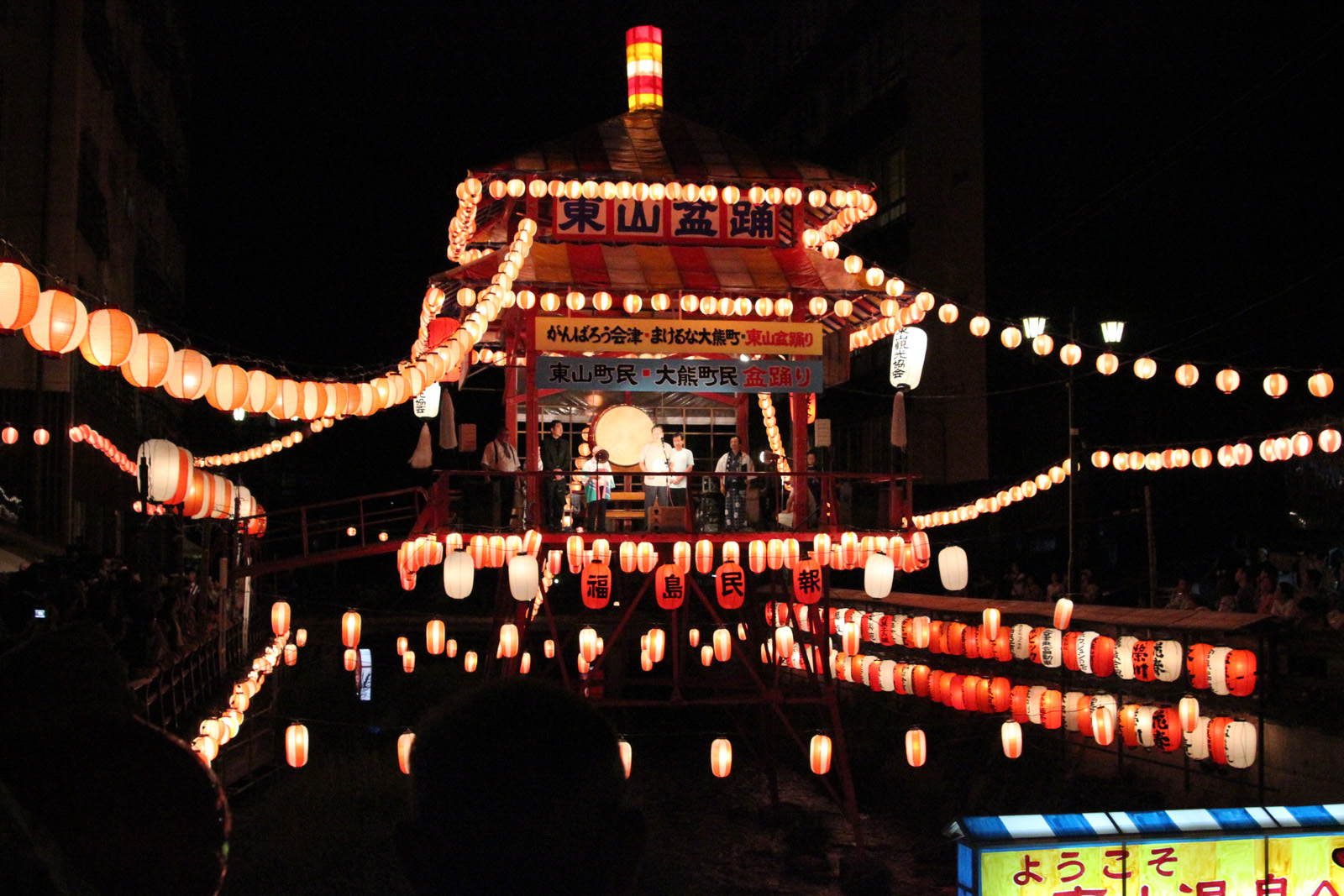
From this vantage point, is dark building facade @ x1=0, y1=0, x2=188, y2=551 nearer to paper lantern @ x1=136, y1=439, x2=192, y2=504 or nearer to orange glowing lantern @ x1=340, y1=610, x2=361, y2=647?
paper lantern @ x1=136, y1=439, x2=192, y2=504

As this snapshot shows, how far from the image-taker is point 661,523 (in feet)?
59.9

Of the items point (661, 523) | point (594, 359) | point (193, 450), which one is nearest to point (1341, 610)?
point (661, 523)

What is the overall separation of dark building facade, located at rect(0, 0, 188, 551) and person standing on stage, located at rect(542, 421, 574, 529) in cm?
887

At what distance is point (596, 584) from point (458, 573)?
2254mm

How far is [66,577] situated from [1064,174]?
23.5m

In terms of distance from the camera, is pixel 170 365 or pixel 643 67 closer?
pixel 170 365

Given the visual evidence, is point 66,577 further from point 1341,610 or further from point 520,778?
point 1341,610

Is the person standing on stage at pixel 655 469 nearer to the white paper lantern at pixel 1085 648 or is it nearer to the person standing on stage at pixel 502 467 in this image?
the person standing on stage at pixel 502 467

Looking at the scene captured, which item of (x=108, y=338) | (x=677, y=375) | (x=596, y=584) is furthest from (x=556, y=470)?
(x=108, y=338)

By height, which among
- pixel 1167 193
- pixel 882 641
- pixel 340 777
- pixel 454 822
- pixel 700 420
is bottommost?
pixel 340 777

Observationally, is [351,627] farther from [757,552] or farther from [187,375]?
[187,375]

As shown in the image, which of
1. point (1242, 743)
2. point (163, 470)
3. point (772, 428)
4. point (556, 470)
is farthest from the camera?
point (772, 428)

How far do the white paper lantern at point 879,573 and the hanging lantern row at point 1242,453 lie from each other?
16.0 feet

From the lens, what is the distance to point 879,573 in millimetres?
17984
